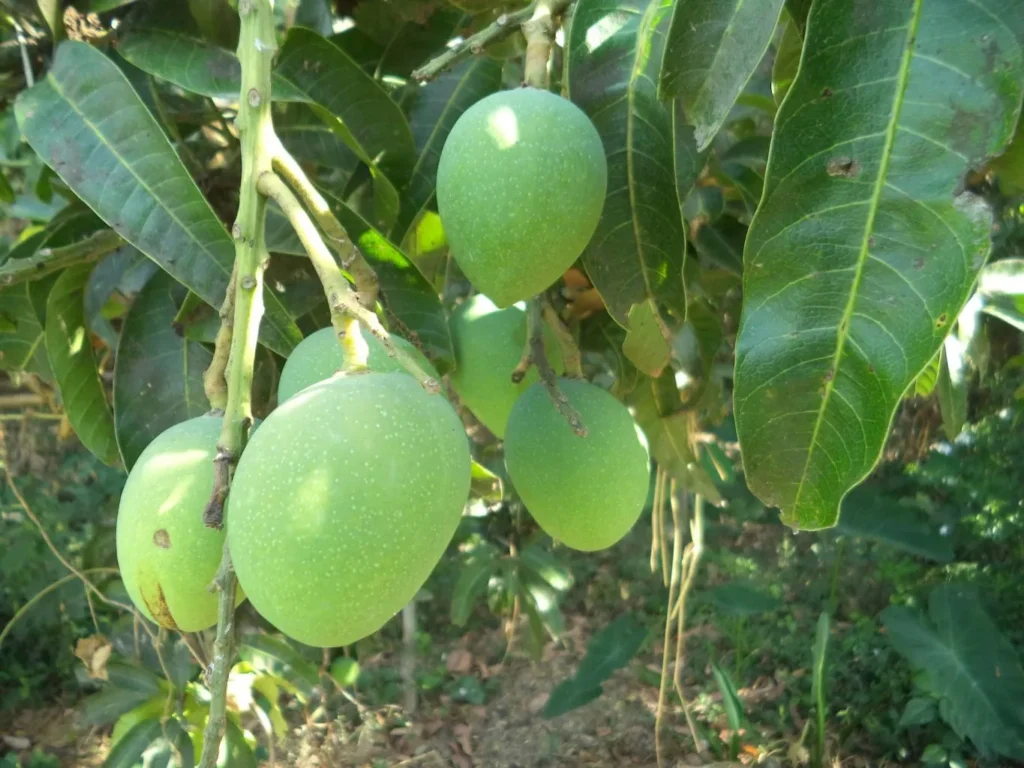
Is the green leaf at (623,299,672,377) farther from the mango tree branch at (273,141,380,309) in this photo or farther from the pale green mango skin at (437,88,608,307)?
the mango tree branch at (273,141,380,309)

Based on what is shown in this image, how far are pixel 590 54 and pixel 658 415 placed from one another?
0.56 m

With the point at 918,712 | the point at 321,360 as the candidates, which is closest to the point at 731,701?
the point at 918,712

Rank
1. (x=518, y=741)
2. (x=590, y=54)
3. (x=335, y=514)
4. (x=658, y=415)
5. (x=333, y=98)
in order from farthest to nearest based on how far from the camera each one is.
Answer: (x=518, y=741) < (x=658, y=415) < (x=333, y=98) < (x=590, y=54) < (x=335, y=514)

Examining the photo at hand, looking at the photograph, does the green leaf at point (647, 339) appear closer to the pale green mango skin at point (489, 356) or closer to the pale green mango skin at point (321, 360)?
the pale green mango skin at point (489, 356)

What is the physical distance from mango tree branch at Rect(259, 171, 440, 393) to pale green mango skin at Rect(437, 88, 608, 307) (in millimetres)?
149

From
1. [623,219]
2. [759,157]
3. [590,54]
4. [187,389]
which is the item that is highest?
[590,54]

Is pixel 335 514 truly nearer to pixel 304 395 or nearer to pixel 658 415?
pixel 304 395

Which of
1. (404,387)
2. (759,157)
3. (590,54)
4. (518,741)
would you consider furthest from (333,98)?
(518,741)

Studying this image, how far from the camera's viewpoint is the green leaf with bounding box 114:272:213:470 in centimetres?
96

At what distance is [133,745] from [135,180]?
1.51 meters

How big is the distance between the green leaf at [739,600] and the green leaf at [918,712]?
50 centimetres

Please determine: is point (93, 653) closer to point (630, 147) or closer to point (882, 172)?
point (630, 147)

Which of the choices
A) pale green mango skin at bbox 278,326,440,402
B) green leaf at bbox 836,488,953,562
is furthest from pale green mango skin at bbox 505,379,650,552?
green leaf at bbox 836,488,953,562

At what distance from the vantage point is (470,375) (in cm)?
97
